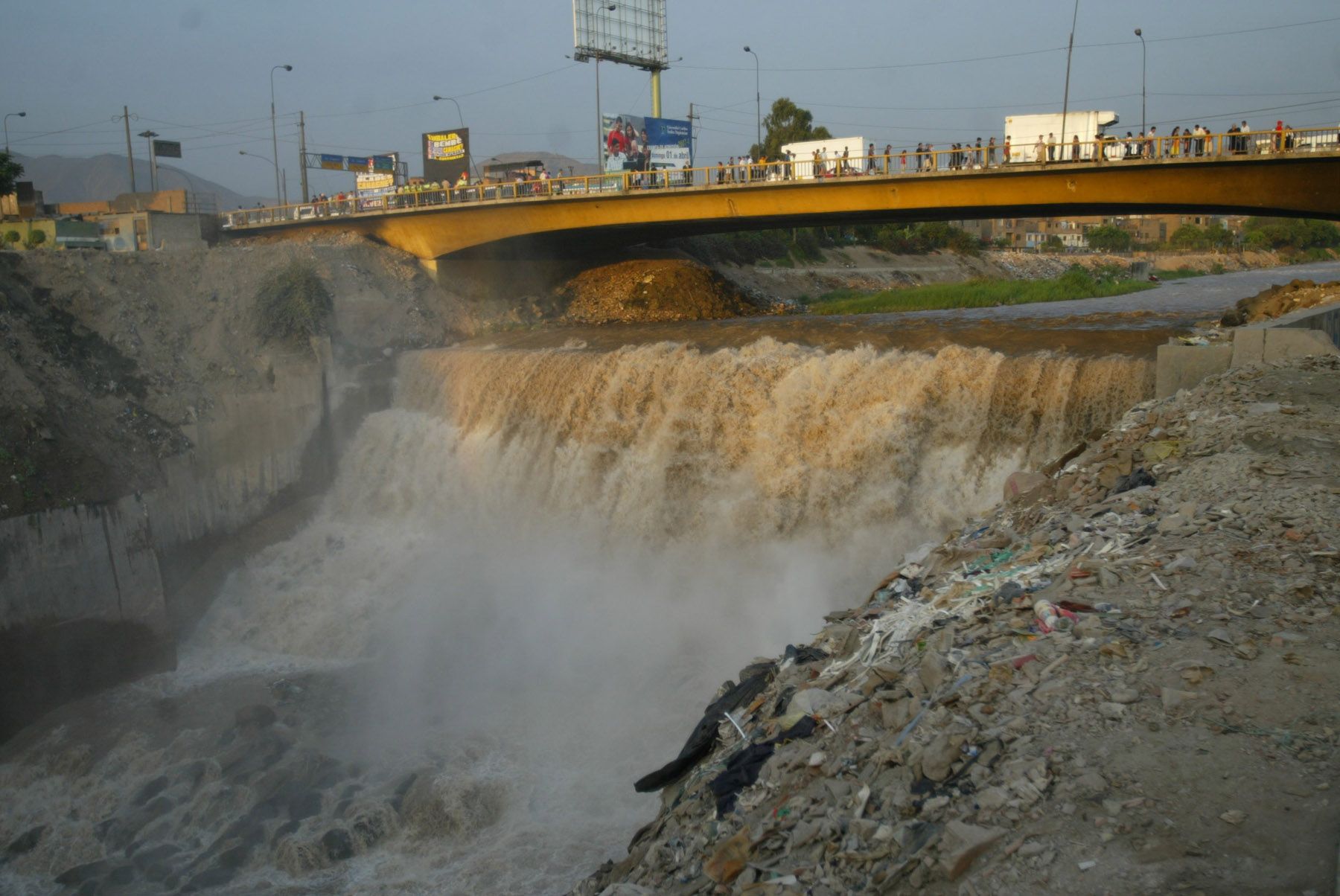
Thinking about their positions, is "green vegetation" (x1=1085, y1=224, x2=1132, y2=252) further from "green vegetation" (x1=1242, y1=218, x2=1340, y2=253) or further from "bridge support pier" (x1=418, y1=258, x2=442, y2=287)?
"bridge support pier" (x1=418, y1=258, x2=442, y2=287)

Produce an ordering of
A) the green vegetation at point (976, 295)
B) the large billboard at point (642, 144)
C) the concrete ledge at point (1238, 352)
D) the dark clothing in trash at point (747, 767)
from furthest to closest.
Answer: the large billboard at point (642, 144)
the green vegetation at point (976, 295)
the concrete ledge at point (1238, 352)
the dark clothing in trash at point (747, 767)

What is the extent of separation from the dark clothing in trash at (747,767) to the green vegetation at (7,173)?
4486cm

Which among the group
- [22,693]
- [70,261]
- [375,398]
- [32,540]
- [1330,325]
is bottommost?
[22,693]

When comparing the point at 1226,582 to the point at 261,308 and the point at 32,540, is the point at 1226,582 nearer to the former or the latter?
the point at 32,540

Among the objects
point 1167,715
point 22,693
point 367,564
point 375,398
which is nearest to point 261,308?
point 375,398

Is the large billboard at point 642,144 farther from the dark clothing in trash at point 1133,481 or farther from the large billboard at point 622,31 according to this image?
the dark clothing in trash at point 1133,481

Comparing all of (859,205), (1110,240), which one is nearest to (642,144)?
(859,205)

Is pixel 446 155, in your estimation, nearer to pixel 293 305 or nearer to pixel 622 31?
pixel 622 31

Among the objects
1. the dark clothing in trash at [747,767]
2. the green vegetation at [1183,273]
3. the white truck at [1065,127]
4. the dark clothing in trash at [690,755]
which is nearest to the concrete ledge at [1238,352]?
the dark clothing in trash at [690,755]

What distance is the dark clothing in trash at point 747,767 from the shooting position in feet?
23.1

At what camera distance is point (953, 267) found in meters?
54.8

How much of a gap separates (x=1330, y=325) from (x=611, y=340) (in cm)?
1695

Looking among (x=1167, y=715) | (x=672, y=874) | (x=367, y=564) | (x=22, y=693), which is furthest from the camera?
(x=367, y=564)

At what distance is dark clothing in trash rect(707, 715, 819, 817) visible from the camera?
23.1ft
